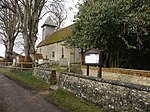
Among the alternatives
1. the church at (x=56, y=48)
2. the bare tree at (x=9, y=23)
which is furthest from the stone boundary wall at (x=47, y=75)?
the bare tree at (x=9, y=23)

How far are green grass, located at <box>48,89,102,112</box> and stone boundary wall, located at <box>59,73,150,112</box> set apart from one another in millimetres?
274

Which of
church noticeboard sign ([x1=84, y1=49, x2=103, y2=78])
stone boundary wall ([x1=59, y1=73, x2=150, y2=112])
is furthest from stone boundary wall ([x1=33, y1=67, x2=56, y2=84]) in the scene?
church noticeboard sign ([x1=84, y1=49, x2=103, y2=78])

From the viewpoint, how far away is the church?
38.9 meters

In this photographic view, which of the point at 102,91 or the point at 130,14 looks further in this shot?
the point at 130,14

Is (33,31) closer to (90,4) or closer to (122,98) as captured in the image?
(90,4)

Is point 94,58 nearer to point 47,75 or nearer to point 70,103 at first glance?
point 70,103

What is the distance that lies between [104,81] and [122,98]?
4.46ft

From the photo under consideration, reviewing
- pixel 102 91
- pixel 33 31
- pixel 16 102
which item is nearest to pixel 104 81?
pixel 102 91

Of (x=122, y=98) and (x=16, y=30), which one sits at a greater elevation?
(x=16, y=30)

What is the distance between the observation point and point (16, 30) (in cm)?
4144

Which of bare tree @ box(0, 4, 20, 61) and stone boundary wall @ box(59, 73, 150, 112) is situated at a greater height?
bare tree @ box(0, 4, 20, 61)

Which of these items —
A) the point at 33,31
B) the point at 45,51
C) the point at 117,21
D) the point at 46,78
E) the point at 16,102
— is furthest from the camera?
the point at 45,51

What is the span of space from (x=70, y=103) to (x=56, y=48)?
3440 centimetres

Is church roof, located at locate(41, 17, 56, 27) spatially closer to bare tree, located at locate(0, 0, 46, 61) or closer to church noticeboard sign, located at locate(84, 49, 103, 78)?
bare tree, located at locate(0, 0, 46, 61)
